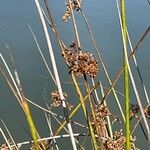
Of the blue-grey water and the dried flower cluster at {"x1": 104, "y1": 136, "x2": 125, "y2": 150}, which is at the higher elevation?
the dried flower cluster at {"x1": 104, "y1": 136, "x2": 125, "y2": 150}

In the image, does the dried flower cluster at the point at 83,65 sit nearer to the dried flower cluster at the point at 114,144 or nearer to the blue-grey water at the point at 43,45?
the dried flower cluster at the point at 114,144

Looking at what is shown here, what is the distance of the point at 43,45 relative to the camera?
5746 mm

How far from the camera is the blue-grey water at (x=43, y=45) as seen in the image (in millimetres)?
4203

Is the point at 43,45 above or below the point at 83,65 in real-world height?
below

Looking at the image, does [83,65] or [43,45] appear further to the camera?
[43,45]

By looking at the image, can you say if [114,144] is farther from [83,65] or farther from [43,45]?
[43,45]

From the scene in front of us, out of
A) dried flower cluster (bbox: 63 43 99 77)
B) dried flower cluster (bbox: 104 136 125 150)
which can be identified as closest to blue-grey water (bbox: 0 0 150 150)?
dried flower cluster (bbox: 104 136 125 150)

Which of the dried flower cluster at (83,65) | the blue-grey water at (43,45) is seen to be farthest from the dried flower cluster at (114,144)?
the blue-grey water at (43,45)

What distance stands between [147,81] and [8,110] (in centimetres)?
168

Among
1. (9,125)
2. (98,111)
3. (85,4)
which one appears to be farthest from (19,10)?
(98,111)

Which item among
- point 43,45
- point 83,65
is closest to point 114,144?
point 83,65

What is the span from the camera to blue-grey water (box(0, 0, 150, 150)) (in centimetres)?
420

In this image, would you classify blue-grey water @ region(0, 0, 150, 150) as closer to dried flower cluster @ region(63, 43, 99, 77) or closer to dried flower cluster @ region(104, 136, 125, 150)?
dried flower cluster @ region(104, 136, 125, 150)

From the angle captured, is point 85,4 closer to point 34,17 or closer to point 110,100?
point 34,17
